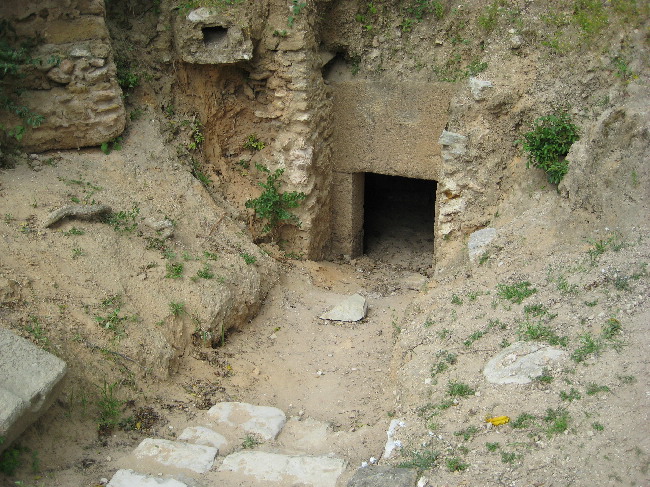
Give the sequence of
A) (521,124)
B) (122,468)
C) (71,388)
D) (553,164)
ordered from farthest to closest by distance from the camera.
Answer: (521,124) → (553,164) → (71,388) → (122,468)

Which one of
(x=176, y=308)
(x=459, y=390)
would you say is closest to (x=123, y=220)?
(x=176, y=308)

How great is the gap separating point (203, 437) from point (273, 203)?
358cm

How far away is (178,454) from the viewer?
12.5 ft

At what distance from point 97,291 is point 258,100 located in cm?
318

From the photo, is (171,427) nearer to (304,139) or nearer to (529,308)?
(529,308)

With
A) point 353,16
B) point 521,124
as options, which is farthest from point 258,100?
point 521,124

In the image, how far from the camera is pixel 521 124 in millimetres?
6105

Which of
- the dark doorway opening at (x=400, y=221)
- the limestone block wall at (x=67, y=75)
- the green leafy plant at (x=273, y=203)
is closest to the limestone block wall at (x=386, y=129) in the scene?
the green leafy plant at (x=273, y=203)

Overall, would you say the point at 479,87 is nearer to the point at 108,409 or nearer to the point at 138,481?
the point at 108,409

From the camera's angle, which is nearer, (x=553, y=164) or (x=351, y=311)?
(x=553, y=164)

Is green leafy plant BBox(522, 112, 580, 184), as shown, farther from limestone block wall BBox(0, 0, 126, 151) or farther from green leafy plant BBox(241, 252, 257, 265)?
limestone block wall BBox(0, 0, 126, 151)

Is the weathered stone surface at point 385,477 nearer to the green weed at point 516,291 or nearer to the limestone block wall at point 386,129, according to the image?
the green weed at point 516,291

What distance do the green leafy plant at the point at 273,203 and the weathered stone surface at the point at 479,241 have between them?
7.29ft

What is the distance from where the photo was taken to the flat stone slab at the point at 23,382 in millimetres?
3258
